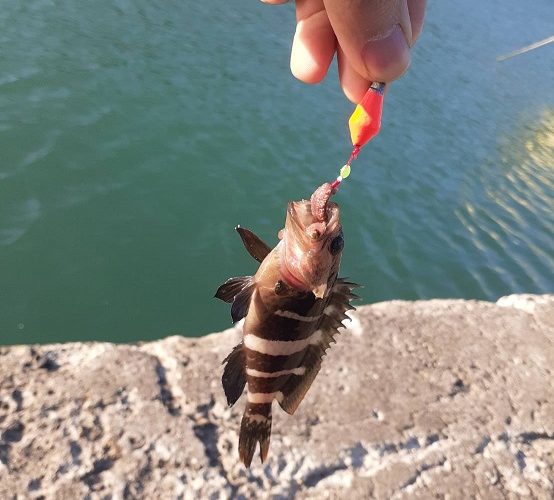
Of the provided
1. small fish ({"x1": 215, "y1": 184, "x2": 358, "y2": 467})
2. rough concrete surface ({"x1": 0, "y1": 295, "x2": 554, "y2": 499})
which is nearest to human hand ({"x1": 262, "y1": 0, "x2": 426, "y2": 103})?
small fish ({"x1": 215, "y1": 184, "x2": 358, "y2": 467})

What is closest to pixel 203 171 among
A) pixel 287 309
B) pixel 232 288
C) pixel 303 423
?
pixel 303 423

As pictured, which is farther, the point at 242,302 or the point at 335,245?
the point at 242,302

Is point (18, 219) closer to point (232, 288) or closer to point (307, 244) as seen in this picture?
point (232, 288)

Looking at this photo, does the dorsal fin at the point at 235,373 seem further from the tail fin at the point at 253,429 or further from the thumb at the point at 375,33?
the thumb at the point at 375,33

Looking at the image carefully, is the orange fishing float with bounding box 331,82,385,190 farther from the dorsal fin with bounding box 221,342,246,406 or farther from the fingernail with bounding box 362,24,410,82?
the dorsal fin with bounding box 221,342,246,406

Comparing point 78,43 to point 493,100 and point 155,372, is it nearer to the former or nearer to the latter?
point 155,372

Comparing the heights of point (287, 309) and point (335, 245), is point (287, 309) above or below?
below

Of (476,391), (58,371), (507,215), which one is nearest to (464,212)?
(507,215)
